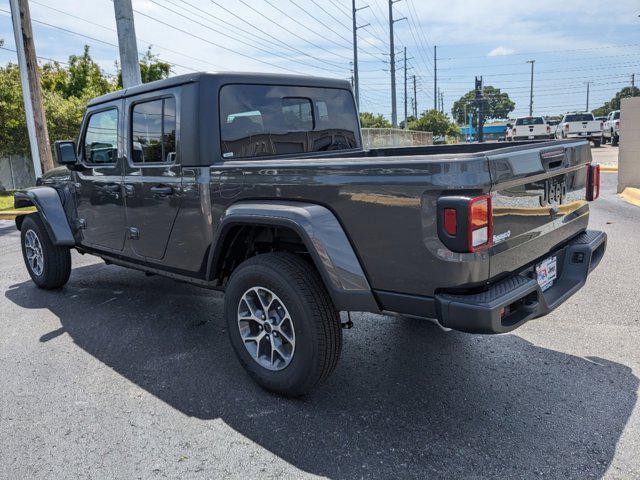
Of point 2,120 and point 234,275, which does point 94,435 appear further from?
point 2,120

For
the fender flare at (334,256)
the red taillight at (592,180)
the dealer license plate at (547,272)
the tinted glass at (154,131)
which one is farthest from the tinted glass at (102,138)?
the red taillight at (592,180)

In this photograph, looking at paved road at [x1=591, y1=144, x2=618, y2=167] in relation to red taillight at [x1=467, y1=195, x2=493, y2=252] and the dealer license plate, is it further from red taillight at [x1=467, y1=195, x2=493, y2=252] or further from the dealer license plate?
red taillight at [x1=467, y1=195, x2=493, y2=252]

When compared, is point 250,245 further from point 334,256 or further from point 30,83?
point 30,83

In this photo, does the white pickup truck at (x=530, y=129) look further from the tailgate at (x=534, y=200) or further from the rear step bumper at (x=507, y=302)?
the rear step bumper at (x=507, y=302)

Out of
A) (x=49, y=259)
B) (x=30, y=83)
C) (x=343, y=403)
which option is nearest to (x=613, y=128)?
(x=30, y=83)

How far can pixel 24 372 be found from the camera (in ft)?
12.0

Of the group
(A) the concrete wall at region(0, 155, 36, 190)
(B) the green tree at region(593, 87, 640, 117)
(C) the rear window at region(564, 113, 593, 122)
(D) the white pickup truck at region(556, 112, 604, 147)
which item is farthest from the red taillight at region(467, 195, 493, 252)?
(B) the green tree at region(593, 87, 640, 117)

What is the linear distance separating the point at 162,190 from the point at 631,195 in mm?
10054

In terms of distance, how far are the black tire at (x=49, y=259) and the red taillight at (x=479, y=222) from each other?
447cm

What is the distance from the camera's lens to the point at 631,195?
1055 cm

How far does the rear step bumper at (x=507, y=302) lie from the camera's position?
2377 mm

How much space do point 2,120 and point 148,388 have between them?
58.1 ft

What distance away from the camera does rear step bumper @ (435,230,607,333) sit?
2.38 meters

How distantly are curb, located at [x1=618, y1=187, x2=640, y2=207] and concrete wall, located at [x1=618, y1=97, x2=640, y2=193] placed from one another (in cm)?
36
